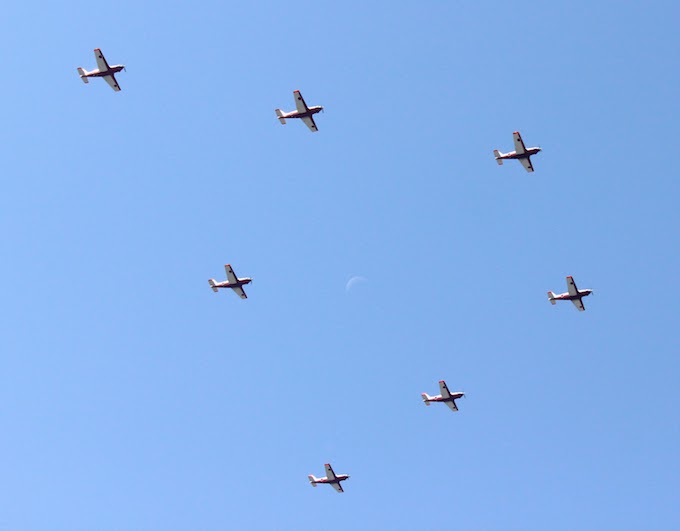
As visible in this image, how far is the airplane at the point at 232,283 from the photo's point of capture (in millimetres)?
124875

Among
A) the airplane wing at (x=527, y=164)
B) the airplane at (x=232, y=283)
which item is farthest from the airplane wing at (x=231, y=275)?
the airplane wing at (x=527, y=164)

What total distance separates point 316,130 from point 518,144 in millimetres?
29930

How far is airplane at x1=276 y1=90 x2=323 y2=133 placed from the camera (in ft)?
380

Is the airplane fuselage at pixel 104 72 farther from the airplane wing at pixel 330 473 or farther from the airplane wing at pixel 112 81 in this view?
the airplane wing at pixel 330 473

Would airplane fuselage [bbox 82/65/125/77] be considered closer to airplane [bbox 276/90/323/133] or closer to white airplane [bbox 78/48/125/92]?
white airplane [bbox 78/48/125/92]

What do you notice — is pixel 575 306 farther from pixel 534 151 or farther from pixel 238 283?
pixel 238 283

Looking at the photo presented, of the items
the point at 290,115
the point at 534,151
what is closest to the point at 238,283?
the point at 290,115

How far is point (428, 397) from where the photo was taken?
442 feet

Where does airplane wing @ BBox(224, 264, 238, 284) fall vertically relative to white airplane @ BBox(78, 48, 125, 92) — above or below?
below

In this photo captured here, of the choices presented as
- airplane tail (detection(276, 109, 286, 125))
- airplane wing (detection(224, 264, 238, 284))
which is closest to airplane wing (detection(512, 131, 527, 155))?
airplane tail (detection(276, 109, 286, 125))

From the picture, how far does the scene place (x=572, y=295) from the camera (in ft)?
422

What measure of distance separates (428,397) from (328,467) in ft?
66.3

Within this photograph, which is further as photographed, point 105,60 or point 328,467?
point 328,467

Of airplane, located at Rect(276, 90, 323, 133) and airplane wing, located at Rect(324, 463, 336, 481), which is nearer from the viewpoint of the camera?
airplane, located at Rect(276, 90, 323, 133)
